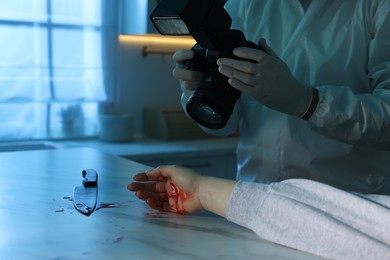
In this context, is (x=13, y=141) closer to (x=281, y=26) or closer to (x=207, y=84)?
(x=281, y=26)

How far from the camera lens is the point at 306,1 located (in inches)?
48.6

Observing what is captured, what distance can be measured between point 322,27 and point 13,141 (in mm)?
1613

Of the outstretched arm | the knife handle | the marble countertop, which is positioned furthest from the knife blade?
the marble countertop

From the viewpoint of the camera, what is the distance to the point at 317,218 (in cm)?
67

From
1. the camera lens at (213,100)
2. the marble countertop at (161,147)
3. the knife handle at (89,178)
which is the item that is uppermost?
the camera lens at (213,100)

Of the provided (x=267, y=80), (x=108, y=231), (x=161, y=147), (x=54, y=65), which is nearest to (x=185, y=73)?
(x=267, y=80)

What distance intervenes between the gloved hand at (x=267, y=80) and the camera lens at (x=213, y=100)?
0.7 inches

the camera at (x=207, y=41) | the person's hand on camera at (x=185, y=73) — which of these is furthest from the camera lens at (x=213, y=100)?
the person's hand on camera at (x=185, y=73)

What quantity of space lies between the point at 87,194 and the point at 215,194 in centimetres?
29

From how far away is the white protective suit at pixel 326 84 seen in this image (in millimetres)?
1101

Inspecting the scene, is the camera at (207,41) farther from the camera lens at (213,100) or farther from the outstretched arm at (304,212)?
the outstretched arm at (304,212)

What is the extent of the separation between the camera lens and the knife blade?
0.25 m

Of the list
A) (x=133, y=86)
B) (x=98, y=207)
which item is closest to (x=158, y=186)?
(x=98, y=207)

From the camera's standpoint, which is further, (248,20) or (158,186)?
(248,20)
